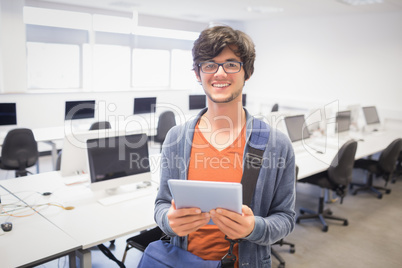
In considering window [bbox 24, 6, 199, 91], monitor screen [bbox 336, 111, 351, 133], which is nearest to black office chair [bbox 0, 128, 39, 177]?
window [bbox 24, 6, 199, 91]

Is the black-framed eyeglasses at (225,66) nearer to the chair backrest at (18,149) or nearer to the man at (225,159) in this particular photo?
the man at (225,159)

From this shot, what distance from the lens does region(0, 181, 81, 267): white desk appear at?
1.87 m

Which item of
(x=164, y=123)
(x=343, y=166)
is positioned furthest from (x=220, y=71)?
(x=164, y=123)

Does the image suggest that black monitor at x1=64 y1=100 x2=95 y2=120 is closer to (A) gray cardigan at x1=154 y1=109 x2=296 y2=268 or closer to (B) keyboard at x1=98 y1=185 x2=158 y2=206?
(B) keyboard at x1=98 y1=185 x2=158 y2=206

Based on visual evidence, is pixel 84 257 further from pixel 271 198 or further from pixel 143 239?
pixel 271 198

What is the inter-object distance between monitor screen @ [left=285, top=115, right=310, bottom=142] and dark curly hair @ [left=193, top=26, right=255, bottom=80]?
312 cm

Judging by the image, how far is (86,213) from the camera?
2.48 m

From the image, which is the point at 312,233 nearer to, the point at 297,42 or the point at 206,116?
the point at 206,116

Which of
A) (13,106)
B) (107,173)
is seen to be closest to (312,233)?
(107,173)

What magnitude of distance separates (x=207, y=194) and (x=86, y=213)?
1.68 m

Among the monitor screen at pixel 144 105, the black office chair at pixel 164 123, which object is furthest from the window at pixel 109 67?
the black office chair at pixel 164 123

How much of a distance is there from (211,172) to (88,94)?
20.0 feet

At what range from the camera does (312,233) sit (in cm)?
384

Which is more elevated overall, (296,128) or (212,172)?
(212,172)
